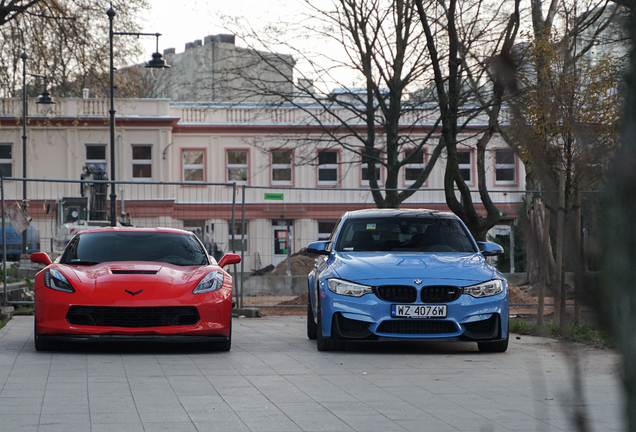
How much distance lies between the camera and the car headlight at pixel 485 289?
9.06 m

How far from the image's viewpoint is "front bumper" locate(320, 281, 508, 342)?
29.4ft

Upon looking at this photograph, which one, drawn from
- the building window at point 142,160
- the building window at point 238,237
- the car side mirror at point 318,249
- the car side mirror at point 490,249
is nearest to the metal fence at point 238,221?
the building window at point 238,237

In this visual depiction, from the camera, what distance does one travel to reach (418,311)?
8.95 m

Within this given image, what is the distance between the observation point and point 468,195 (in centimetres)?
1440

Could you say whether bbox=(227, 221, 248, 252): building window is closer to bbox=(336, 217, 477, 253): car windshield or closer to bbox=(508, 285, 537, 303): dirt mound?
bbox=(508, 285, 537, 303): dirt mound

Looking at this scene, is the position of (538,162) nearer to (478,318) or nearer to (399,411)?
(399,411)

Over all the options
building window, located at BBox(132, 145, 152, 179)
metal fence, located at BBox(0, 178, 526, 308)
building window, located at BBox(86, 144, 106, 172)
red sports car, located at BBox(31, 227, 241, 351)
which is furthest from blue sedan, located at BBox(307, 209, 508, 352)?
building window, located at BBox(86, 144, 106, 172)

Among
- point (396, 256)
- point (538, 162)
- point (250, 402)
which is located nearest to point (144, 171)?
point (396, 256)

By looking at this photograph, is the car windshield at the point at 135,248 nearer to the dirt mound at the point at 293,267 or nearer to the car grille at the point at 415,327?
the car grille at the point at 415,327

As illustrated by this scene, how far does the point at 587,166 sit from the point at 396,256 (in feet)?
26.3

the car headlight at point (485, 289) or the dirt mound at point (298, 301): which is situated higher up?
the car headlight at point (485, 289)

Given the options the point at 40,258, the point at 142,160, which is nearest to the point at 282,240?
the point at 40,258

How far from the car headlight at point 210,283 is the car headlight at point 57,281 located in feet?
4.08

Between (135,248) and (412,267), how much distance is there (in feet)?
10.5
